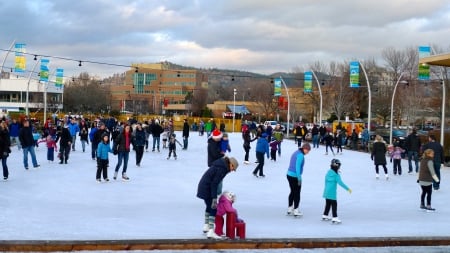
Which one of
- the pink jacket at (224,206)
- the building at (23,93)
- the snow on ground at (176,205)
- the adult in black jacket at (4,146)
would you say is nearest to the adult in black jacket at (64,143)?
the snow on ground at (176,205)

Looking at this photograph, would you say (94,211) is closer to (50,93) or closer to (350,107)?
(350,107)

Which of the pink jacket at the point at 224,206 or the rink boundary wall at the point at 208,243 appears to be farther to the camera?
the pink jacket at the point at 224,206

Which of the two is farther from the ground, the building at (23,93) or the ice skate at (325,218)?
the building at (23,93)

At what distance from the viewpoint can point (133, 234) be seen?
8.96m

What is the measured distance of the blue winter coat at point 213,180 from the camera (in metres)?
8.52

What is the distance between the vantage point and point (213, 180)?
854cm

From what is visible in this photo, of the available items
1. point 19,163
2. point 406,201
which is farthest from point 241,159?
point 406,201

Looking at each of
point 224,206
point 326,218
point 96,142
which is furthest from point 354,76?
point 224,206

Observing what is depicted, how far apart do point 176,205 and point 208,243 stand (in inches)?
156

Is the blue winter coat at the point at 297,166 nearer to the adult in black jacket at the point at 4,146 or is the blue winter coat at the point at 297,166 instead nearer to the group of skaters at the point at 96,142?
the group of skaters at the point at 96,142

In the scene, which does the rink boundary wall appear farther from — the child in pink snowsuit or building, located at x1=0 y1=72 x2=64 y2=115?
building, located at x1=0 y1=72 x2=64 y2=115

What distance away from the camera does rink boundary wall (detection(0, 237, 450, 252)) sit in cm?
773

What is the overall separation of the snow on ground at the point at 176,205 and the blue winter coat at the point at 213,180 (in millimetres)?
809

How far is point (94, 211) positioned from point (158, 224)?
176 centimetres
